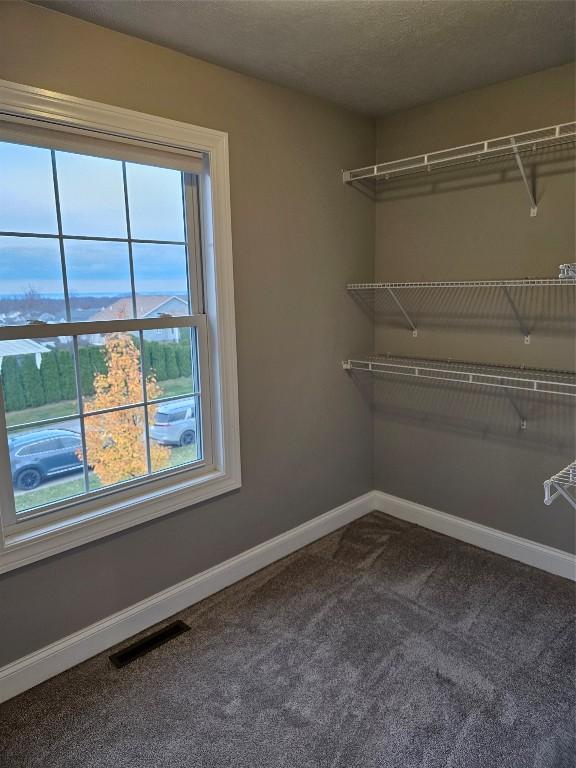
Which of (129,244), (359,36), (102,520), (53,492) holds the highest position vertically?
(359,36)

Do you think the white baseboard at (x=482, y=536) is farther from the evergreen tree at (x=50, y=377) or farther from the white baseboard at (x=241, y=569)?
the evergreen tree at (x=50, y=377)

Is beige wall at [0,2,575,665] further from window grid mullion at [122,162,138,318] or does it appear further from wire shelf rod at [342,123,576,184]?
window grid mullion at [122,162,138,318]

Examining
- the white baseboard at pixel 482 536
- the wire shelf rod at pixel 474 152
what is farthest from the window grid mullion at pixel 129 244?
the white baseboard at pixel 482 536

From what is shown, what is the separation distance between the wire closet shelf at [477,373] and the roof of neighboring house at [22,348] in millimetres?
1551

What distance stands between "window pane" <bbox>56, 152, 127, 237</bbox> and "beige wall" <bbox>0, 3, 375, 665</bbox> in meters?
0.22

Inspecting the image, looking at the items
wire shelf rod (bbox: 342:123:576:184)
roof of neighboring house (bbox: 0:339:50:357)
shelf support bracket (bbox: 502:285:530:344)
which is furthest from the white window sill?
wire shelf rod (bbox: 342:123:576:184)

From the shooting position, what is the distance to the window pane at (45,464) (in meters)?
1.79

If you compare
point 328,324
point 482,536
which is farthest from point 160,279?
point 482,536

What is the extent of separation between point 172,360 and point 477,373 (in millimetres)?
1425

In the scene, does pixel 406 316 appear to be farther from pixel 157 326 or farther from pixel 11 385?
pixel 11 385

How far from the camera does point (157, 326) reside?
2.07 metres

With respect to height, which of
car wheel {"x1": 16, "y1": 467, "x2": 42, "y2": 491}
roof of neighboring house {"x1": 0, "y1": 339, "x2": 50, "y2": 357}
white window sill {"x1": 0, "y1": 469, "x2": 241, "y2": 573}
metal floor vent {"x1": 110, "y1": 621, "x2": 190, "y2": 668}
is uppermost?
roof of neighboring house {"x1": 0, "y1": 339, "x2": 50, "y2": 357}

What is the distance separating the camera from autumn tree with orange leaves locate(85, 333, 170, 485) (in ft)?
6.44

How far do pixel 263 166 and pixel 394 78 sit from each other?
669mm
